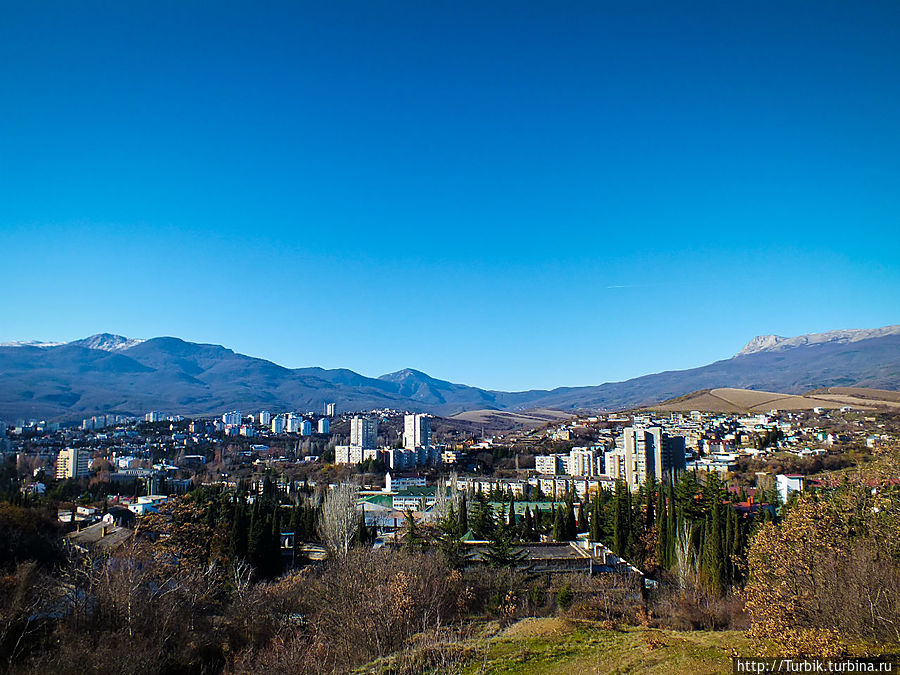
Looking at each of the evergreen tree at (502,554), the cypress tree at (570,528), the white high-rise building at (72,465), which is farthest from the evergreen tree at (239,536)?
the white high-rise building at (72,465)

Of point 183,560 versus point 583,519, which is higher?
point 183,560

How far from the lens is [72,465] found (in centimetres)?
5931

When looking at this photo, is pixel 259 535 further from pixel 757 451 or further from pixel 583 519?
pixel 757 451

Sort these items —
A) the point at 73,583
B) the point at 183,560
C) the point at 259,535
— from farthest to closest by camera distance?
the point at 259,535 → the point at 183,560 → the point at 73,583

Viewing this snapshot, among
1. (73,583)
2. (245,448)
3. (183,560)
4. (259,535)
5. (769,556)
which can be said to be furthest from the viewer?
(245,448)

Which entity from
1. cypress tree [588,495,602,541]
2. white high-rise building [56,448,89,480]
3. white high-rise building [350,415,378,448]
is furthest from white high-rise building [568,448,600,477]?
white high-rise building [56,448,89,480]

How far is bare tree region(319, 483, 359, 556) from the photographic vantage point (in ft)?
84.3

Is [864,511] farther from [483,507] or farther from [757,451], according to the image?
[757,451]

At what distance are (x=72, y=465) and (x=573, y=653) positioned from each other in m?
61.9

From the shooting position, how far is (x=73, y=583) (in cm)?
1367

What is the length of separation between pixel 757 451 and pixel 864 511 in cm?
5079

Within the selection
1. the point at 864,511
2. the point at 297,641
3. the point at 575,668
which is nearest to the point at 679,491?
the point at 864,511

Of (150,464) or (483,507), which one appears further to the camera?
(150,464)

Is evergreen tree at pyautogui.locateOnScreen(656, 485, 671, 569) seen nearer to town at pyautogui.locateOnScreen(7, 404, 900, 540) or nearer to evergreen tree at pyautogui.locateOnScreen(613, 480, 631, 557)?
evergreen tree at pyautogui.locateOnScreen(613, 480, 631, 557)
